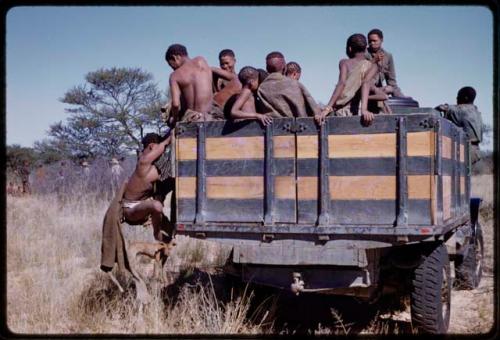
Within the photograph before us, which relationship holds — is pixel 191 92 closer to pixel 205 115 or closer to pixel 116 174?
pixel 205 115

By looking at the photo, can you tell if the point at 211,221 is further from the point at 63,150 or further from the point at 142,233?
the point at 63,150

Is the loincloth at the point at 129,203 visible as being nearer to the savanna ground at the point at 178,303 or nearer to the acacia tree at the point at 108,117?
the savanna ground at the point at 178,303

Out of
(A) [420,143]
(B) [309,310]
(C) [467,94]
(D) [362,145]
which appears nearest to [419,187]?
(A) [420,143]

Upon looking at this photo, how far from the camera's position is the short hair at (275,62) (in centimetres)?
515

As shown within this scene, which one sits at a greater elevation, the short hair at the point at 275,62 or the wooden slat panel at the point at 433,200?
the short hair at the point at 275,62

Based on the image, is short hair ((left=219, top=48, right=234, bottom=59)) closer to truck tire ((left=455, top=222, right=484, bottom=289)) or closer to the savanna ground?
the savanna ground

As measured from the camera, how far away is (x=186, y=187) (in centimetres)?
468

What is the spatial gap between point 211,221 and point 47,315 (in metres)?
1.92

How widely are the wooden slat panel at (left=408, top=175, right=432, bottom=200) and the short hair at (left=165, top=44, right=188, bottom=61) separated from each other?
263 centimetres

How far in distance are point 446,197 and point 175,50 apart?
2868 mm

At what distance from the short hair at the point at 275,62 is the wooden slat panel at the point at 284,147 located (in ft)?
3.36

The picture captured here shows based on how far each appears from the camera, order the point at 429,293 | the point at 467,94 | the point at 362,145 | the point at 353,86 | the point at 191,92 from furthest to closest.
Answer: the point at 467,94 → the point at 191,92 → the point at 353,86 → the point at 429,293 → the point at 362,145

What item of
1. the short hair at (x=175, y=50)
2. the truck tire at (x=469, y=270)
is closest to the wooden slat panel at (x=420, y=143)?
the short hair at (x=175, y=50)

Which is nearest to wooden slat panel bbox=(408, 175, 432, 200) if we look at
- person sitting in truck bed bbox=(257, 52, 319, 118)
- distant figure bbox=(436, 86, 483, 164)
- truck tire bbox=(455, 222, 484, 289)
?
person sitting in truck bed bbox=(257, 52, 319, 118)
